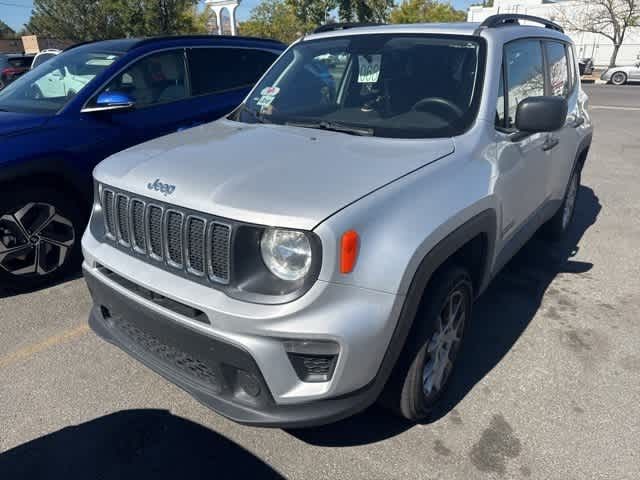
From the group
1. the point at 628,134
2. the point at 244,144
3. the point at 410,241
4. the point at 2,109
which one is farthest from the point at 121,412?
the point at 628,134

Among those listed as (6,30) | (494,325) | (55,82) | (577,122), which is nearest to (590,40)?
(577,122)

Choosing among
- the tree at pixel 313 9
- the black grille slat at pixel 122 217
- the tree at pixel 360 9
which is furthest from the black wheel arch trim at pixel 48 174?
the tree at pixel 313 9

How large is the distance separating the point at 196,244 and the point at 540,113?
75.1 inches

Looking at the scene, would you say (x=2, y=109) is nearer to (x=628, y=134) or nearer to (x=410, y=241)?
(x=410, y=241)

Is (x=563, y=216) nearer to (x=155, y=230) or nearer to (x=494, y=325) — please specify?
(x=494, y=325)

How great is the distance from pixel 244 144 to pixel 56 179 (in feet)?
6.68

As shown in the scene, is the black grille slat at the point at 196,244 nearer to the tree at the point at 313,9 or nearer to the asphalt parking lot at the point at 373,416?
the asphalt parking lot at the point at 373,416

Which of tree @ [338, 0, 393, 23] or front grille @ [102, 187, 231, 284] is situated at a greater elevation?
tree @ [338, 0, 393, 23]

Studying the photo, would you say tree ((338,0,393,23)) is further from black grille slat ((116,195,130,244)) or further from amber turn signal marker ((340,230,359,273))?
amber turn signal marker ((340,230,359,273))

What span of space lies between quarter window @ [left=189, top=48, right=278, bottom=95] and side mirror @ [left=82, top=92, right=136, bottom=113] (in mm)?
949

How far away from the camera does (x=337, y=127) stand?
288cm

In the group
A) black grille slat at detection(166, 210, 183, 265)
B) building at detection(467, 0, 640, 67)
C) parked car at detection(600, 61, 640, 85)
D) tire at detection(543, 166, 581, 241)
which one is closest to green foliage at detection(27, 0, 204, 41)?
parked car at detection(600, 61, 640, 85)

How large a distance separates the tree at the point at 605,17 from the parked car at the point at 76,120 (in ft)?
121

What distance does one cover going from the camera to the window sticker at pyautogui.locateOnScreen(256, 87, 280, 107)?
11.3 feet
